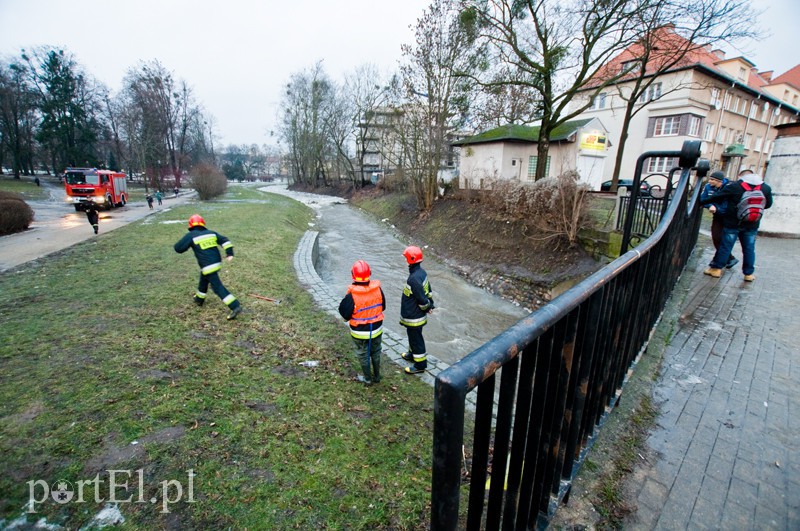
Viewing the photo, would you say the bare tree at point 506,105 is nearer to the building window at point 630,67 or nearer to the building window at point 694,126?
the building window at point 630,67

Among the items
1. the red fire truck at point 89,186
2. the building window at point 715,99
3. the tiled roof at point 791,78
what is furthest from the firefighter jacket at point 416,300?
the tiled roof at point 791,78

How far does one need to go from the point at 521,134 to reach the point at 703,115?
55.1 feet

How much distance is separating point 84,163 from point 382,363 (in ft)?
192

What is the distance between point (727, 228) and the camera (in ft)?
18.5

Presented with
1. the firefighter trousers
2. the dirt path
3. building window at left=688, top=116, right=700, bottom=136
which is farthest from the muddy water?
building window at left=688, top=116, right=700, bottom=136

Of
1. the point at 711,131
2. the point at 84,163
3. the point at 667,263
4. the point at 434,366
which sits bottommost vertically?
the point at 434,366

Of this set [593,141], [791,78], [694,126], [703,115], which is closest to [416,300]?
[593,141]

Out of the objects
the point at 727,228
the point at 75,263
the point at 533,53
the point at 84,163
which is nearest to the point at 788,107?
the point at 533,53

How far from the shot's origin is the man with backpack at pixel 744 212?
17.7 feet

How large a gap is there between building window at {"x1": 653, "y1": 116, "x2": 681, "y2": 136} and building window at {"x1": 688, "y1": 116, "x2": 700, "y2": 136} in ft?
2.60

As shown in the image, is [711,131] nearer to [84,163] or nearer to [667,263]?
[667,263]

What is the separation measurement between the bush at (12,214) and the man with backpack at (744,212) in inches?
787

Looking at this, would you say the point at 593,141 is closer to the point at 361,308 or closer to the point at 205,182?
the point at 361,308

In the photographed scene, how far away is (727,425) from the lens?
2576mm
